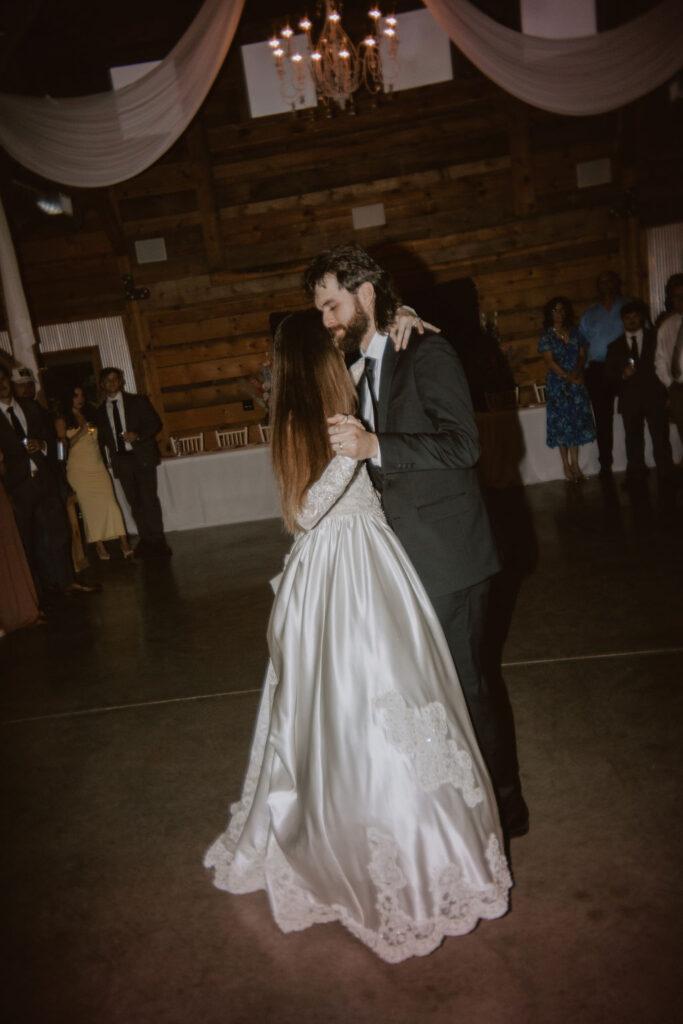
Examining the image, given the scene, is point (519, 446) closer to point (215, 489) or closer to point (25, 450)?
point (215, 489)

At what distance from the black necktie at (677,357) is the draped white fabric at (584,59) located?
189 cm

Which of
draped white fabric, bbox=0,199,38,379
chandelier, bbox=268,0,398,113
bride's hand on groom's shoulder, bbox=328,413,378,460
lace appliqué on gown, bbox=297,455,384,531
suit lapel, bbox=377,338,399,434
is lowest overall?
lace appliqué on gown, bbox=297,455,384,531

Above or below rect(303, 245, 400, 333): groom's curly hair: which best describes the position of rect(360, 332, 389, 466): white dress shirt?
below

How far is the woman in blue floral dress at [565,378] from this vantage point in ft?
22.0

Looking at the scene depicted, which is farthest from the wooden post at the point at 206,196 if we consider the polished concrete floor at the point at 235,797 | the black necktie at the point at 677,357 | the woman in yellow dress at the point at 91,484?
the polished concrete floor at the point at 235,797

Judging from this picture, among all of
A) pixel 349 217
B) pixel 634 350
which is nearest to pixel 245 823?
pixel 634 350

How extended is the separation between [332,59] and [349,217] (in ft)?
7.88

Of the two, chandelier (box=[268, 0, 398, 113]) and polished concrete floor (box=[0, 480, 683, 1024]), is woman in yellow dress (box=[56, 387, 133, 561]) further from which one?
chandelier (box=[268, 0, 398, 113])

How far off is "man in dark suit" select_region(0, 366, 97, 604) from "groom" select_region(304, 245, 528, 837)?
Answer: 12.2ft

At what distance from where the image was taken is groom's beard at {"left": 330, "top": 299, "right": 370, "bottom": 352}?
1.87 m

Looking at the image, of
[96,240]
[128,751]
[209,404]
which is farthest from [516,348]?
[128,751]

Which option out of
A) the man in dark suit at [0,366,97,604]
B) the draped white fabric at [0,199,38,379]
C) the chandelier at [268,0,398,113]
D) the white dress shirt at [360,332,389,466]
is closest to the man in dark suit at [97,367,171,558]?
the man in dark suit at [0,366,97,604]

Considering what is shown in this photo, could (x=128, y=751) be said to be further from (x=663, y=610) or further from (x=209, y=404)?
(x=209, y=404)

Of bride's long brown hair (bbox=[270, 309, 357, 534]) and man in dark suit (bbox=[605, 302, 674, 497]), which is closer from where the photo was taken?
bride's long brown hair (bbox=[270, 309, 357, 534])
